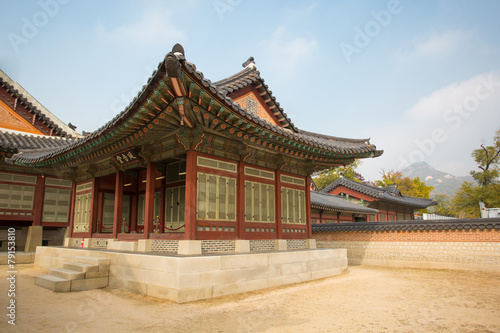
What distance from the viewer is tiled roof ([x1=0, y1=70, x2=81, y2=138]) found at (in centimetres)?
1825

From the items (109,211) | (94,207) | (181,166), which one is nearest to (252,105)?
(181,166)

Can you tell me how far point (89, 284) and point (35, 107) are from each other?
46.8 ft

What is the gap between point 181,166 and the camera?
39.5 feet

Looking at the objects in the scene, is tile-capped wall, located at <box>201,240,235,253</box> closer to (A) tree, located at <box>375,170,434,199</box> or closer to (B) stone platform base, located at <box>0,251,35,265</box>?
(B) stone platform base, located at <box>0,251,35,265</box>

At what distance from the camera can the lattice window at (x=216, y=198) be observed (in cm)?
962

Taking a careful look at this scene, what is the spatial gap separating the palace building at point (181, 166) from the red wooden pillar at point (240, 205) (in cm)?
3

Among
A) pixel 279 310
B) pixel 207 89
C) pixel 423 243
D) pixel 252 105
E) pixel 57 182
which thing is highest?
pixel 252 105

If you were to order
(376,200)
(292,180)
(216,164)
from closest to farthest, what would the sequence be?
(216,164), (292,180), (376,200)

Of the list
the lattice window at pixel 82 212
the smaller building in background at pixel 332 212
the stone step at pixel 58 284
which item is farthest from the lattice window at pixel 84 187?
the smaller building in background at pixel 332 212

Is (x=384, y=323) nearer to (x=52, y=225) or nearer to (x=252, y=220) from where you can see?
(x=252, y=220)

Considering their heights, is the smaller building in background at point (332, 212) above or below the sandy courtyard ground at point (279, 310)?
above

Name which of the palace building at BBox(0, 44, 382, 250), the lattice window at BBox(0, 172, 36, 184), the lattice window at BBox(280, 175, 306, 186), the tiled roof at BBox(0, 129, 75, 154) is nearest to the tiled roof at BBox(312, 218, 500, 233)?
the palace building at BBox(0, 44, 382, 250)

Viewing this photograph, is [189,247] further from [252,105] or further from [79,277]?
[252,105]

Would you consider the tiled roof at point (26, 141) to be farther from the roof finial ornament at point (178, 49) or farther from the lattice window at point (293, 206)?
the roof finial ornament at point (178, 49)
